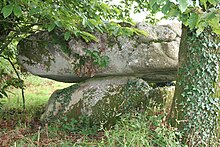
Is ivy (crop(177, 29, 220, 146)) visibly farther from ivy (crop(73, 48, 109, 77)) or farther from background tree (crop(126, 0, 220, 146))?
ivy (crop(73, 48, 109, 77))

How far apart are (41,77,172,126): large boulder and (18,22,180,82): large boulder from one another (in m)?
0.21

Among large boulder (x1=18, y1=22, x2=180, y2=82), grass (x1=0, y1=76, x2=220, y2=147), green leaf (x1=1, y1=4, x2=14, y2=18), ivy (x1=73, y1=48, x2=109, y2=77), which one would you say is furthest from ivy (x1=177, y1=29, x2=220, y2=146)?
green leaf (x1=1, y1=4, x2=14, y2=18)

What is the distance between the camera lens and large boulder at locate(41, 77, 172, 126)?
16.5 feet

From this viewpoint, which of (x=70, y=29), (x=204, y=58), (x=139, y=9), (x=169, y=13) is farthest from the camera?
(x=139, y=9)

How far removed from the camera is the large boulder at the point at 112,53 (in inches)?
200

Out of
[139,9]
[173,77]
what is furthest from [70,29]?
[139,9]

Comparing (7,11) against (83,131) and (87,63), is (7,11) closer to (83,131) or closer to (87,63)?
(83,131)

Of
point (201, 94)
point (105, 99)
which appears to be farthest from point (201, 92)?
point (105, 99)

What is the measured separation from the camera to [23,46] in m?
5.60

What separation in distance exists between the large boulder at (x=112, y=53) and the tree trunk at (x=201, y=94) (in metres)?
1.36

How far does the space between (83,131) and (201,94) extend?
1912 millimetres

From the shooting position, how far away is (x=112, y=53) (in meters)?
5.23

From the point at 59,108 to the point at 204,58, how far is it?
2773 millimetres

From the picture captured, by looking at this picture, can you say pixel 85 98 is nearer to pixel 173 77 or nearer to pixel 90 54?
pixel 90 54
